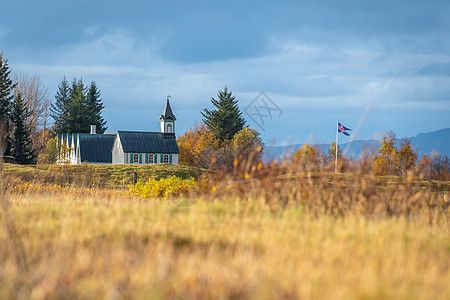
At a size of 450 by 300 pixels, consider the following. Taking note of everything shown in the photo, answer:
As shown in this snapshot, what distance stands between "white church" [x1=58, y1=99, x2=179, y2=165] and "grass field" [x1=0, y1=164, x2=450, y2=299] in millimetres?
44658

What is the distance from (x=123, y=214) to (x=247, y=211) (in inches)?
79.4

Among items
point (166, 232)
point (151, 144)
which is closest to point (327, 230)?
point (166, 232)

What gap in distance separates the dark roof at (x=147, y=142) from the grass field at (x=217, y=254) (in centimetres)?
4450

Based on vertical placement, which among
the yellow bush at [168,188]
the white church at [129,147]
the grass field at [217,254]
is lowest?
the grass field at [217,254]

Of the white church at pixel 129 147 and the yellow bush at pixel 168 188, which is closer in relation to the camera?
the yellow bush at pixel 168 188

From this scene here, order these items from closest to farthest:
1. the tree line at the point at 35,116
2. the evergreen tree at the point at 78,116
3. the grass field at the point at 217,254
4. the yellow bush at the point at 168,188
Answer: the grass field at the point at 217,254
the yellow bush at the point at 168,188
the tree line at the point at 35,116
the evergreen tree at the point at 78,116

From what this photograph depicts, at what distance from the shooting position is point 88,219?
22.0 ft

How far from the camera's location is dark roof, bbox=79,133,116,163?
56122 mm

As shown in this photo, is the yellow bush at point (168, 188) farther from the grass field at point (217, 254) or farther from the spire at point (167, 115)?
the spire at point (167, 115)

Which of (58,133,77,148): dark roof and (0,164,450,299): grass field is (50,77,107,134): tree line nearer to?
(58,133,77,148): dark roof

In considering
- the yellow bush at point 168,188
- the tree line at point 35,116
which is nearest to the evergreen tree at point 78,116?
the tree line at point 35,116

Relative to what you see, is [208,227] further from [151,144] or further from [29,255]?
[151,144]

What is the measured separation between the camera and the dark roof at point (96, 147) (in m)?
56.1

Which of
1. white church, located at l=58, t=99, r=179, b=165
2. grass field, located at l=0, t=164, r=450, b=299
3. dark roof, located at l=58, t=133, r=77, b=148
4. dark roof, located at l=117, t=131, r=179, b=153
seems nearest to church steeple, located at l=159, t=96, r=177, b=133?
white church, located at l=58, t=99, r=179, b=165
